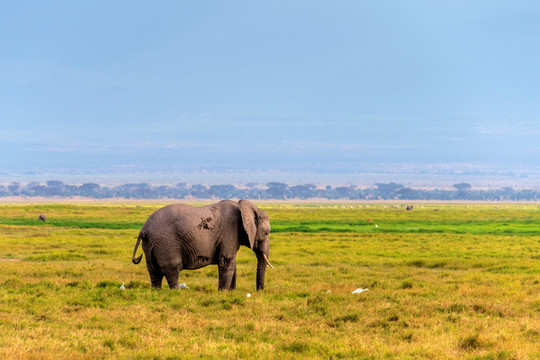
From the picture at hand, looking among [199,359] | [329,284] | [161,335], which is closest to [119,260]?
[329,284]

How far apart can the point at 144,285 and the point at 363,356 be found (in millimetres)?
10314

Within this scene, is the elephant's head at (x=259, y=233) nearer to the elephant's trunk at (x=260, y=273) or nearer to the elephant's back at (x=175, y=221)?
the elephant's trunk at (x=260, y=273)

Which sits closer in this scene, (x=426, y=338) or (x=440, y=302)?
(x=426, y=338)

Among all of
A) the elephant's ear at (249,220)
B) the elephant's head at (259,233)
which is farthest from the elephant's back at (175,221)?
the elephant's head at (259,233)

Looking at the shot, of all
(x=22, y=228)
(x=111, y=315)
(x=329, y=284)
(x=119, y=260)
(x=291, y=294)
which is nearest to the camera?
(x=111, y=315)

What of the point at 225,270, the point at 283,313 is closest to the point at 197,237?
the point at 225,270

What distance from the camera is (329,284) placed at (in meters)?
20.9

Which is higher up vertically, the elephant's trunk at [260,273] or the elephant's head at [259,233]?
the elephant's head at [259,233]

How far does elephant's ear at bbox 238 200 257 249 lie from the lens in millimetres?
18453

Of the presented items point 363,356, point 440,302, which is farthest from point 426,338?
point 440,302

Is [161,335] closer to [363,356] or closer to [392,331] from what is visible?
[363,356]

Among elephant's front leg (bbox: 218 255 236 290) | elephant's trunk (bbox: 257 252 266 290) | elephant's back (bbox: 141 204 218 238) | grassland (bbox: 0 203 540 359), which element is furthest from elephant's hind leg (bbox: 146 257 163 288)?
elephant's trunk (bbox: 257 252 266 290)

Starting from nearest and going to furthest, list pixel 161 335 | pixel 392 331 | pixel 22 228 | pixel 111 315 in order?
pixel 161 335 → pixel 392 331 → pixel 111 315 → pixel 22 228

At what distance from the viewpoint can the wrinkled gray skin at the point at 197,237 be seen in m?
17.6
